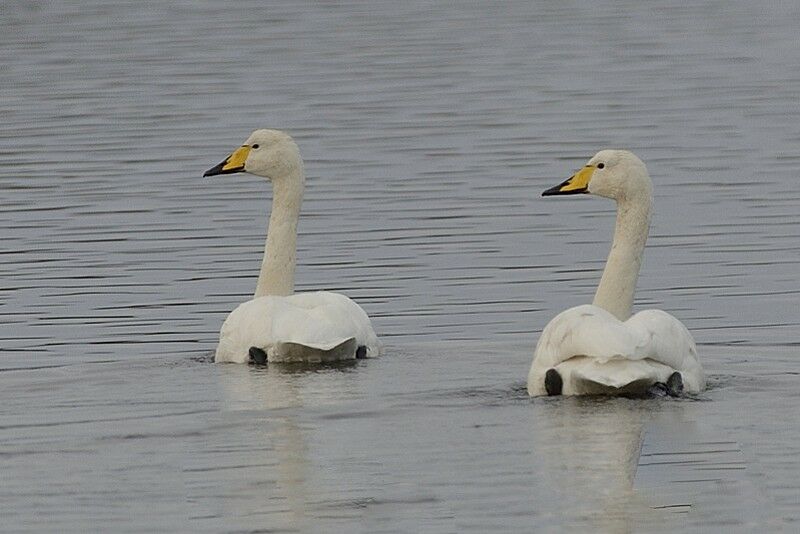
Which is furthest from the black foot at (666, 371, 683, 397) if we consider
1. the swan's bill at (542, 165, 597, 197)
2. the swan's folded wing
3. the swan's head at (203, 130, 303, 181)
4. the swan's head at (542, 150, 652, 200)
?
the swan's head at (203, 130, 303, 181)

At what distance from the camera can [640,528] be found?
10.5m

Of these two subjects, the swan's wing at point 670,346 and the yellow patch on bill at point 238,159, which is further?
the yellow patch on bill at point 238,159

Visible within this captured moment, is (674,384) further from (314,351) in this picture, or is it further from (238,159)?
(238,159)

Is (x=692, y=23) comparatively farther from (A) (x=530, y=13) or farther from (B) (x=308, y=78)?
(B) (x=308, y=78)

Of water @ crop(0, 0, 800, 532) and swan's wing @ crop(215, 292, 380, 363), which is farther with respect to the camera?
swan's wing @ crop(215, 292, 380, 363)

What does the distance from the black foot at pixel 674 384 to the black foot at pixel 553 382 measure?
636 mm

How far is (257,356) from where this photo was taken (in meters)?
15.3

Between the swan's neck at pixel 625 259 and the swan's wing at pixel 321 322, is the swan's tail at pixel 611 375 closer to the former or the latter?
the swan's neck at pixel 625 259

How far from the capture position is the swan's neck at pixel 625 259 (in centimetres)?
1475

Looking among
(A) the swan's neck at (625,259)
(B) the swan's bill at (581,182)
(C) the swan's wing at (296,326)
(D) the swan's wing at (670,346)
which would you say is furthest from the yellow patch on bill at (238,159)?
(D) the swan's wing at (670,346)

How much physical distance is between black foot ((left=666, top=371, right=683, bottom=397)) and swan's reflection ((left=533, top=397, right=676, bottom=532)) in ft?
0.53

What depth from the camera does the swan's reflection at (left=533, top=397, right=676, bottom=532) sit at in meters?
10.8

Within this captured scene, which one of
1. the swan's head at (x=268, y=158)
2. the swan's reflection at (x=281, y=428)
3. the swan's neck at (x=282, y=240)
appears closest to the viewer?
the swan's reflection at (x=281, y=428)

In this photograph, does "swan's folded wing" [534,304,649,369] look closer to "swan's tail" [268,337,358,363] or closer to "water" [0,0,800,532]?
"water" [0,0,800,532]
